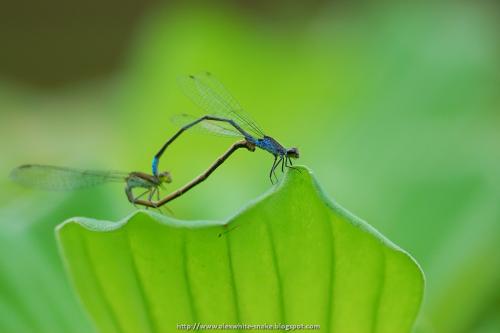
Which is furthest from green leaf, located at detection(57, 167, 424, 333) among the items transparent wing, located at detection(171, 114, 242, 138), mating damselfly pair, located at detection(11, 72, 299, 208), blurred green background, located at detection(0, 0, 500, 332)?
transparent wing, located at detection(171, 114, 242, 138)

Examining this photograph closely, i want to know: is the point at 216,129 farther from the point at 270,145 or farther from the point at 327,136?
the point at 327,136

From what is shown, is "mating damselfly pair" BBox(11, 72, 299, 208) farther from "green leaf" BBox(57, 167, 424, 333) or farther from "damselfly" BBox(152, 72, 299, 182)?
"green leaf" BBox(57, 167, 424, 333)

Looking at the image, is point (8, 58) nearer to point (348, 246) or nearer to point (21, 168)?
point (21, 168)

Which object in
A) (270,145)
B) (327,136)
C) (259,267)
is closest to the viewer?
(259,267)

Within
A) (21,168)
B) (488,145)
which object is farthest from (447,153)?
(21,168)

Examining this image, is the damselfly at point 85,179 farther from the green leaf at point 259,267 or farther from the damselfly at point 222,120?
the green leaf at point 259,267

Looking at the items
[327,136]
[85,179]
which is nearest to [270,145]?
[85,179]

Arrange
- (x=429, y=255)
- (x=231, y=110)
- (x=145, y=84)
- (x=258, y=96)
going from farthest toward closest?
(x=145, y=84) → (x=258, y=96) → (x=231, y=110) → (x=429, y=255)
